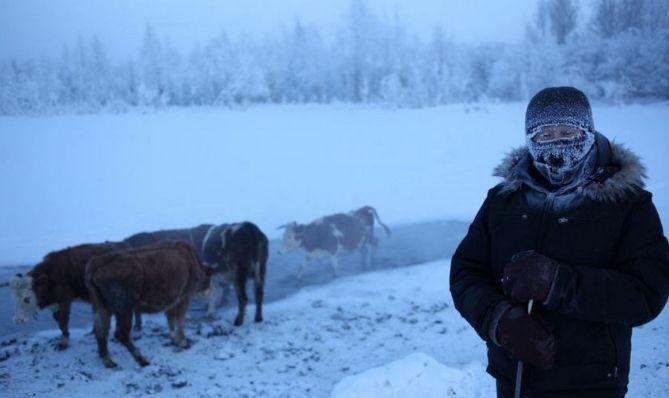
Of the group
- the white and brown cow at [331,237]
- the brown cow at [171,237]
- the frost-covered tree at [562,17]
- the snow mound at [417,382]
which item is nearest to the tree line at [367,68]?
the frost-covered tree at [562,17]

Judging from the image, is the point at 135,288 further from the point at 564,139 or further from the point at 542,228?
the point at 564,139

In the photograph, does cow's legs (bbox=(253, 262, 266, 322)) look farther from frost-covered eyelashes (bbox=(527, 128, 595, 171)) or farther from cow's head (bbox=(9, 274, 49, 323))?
frost-covered eyelashes (bbox=(527, 128, 595, 171))

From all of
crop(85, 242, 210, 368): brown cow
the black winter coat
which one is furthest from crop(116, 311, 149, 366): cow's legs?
the black winter coat

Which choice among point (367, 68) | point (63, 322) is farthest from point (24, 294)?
point (367, 68)

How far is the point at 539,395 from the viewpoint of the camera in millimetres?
1844

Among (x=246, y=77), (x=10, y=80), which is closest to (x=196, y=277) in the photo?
(x=10, y=80)

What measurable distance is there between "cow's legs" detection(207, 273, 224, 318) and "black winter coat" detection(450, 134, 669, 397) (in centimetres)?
546

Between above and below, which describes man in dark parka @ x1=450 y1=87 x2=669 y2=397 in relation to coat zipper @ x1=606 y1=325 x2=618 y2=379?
above

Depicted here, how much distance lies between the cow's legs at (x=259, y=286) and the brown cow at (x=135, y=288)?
0.99 metres

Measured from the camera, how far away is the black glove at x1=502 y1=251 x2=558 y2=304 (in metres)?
1.65

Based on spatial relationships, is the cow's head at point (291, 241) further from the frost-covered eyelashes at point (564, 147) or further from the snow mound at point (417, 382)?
the frost-covered eyelashes at point (564, 147)

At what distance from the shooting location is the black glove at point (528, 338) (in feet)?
5.53

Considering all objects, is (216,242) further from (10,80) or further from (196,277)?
(10,80)

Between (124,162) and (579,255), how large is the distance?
12.2 metres
